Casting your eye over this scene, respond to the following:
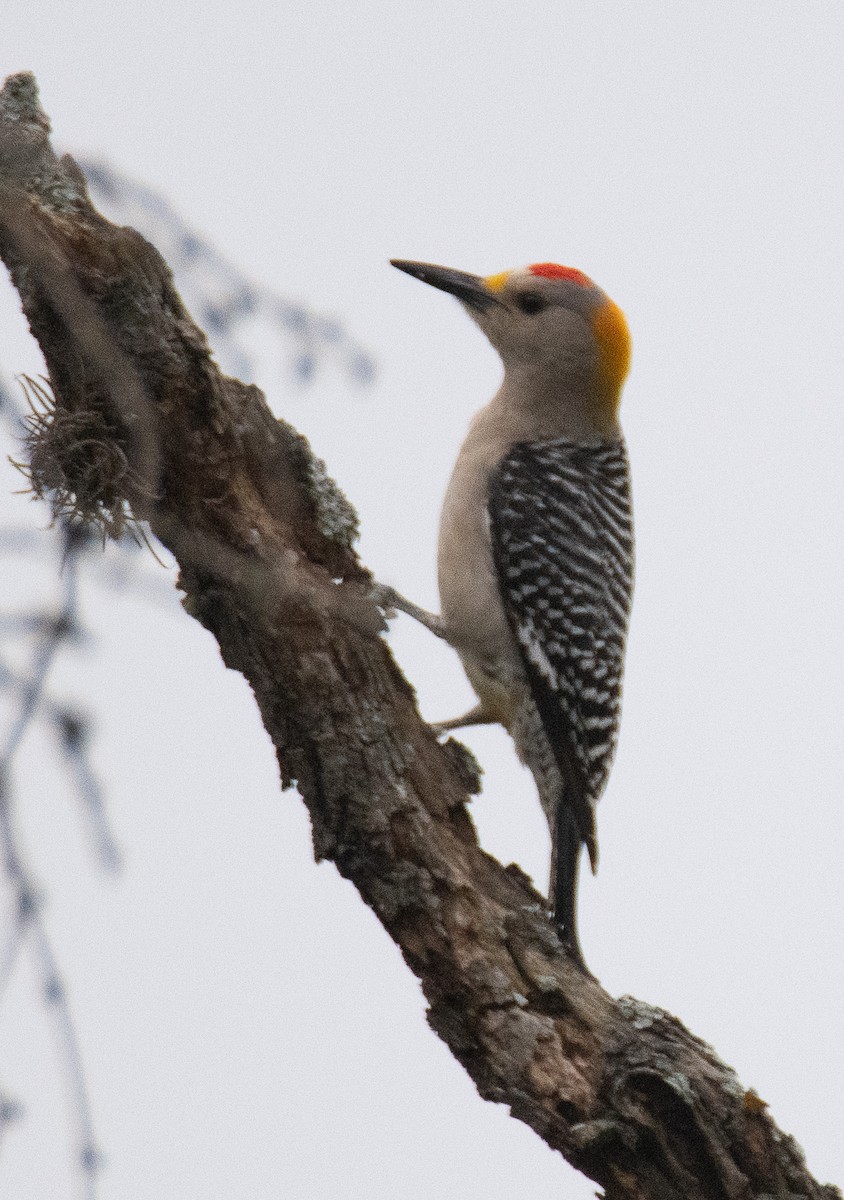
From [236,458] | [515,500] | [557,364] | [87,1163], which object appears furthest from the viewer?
[557,364]

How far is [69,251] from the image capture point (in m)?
4.29

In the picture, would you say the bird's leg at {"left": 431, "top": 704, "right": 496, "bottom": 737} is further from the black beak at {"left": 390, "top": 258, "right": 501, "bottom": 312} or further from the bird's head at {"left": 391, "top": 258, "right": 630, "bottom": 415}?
the black beak at {"left": 390, "top": 258, "right": 501, "bottom": 312}

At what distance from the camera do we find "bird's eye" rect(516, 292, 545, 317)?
24.7 feet

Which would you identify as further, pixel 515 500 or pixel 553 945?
pixel 515 500

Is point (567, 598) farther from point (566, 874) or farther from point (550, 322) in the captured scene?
point (550, 322)

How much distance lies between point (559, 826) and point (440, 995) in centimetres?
181

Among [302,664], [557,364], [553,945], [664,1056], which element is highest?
[557,364]

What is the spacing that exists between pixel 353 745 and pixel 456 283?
3.75m

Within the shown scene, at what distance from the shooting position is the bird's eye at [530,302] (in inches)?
296

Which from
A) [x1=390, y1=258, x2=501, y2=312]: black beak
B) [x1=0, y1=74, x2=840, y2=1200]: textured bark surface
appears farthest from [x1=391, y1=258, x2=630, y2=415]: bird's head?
[x1=0, y1=74, x2=840, y2=1200]: textured bark surface

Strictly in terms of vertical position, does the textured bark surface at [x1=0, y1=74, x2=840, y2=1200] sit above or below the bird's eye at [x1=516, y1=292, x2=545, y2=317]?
below

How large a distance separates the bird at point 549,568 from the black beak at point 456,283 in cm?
24

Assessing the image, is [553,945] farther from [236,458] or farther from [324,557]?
[236,458]

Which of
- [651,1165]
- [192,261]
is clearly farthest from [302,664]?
[192,261]
